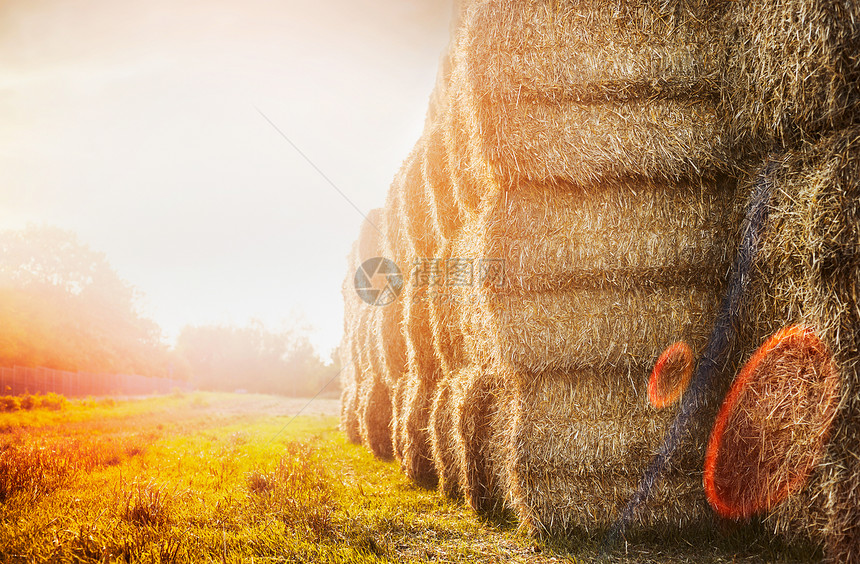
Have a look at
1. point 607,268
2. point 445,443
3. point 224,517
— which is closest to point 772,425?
point 607,268

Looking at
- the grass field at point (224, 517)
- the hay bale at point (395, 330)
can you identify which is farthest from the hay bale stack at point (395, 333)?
the grass field at point (224, 517)

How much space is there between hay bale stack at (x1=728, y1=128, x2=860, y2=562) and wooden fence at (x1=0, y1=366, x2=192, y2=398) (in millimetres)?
7616

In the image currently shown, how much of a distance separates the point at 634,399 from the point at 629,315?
2.37 ft

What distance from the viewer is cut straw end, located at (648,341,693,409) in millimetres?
4047

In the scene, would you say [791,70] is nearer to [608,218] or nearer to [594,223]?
[608,218]

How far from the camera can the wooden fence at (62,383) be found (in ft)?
18.3

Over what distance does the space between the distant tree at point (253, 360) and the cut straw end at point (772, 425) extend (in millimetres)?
27637

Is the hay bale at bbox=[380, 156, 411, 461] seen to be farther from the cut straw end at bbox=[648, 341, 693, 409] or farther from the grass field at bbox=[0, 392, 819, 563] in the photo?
the cut straw end at bbox=[648, 341, 693, 409]

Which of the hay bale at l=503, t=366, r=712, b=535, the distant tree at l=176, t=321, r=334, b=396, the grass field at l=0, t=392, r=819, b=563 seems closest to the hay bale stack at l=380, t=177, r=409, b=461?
the grass field at l=0, t=392, r=819, b=563

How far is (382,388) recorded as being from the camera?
9391 mm

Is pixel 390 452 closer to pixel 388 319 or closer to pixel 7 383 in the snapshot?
pixel 388 319

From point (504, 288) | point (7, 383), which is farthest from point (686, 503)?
point (7, 383)

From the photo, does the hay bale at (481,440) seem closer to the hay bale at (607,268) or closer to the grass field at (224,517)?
the grass field at (224,517)

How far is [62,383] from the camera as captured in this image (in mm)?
6547
